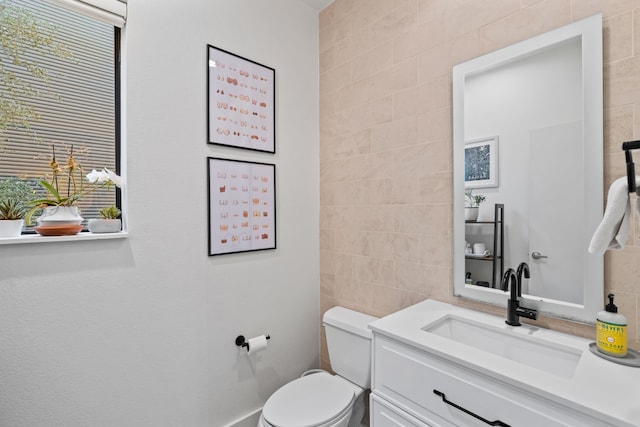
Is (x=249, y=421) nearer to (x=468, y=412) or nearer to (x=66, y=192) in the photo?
(x=468, y=412)

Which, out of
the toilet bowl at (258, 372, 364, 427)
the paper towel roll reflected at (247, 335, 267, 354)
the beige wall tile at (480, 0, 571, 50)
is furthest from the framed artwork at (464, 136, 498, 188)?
the paper towel roll reflected at (247, 335, 267, 354)

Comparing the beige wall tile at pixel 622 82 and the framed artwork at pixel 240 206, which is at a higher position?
the beige wall tile at pixel 622 82

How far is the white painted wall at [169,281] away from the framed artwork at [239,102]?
5 centimetres

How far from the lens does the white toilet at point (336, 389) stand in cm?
138

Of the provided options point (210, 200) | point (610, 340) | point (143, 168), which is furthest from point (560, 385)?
point (143, 168)

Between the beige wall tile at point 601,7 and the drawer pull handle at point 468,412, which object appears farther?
the beige wall tile at point 601,7

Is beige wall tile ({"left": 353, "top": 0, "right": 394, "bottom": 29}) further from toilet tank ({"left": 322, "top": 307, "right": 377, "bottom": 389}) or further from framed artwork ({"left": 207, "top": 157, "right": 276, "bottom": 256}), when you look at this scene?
toilet tank ({"left": 322, "top": 307, "right": 377, "bottom": 389})

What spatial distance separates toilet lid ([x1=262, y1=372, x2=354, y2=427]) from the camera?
53.3 inches

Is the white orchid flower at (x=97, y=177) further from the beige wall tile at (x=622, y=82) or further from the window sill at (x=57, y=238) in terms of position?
the beige wall tile at (x=622, y=82)

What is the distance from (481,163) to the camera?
53.2 inches

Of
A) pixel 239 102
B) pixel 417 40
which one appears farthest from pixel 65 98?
pixel 417 40

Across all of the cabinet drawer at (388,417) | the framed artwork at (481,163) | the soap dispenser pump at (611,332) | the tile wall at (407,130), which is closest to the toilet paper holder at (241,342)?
the tile wall at (407,130)

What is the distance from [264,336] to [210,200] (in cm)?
83

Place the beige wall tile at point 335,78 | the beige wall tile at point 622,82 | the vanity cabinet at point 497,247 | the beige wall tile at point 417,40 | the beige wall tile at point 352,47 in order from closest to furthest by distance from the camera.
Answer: the beige wall tile at point 622,82, the vanity cabinet at point 497,247, the beige wall tile at point 417,40, the beige wall tile at point 352,47, the beige wall tile at point 335,78
